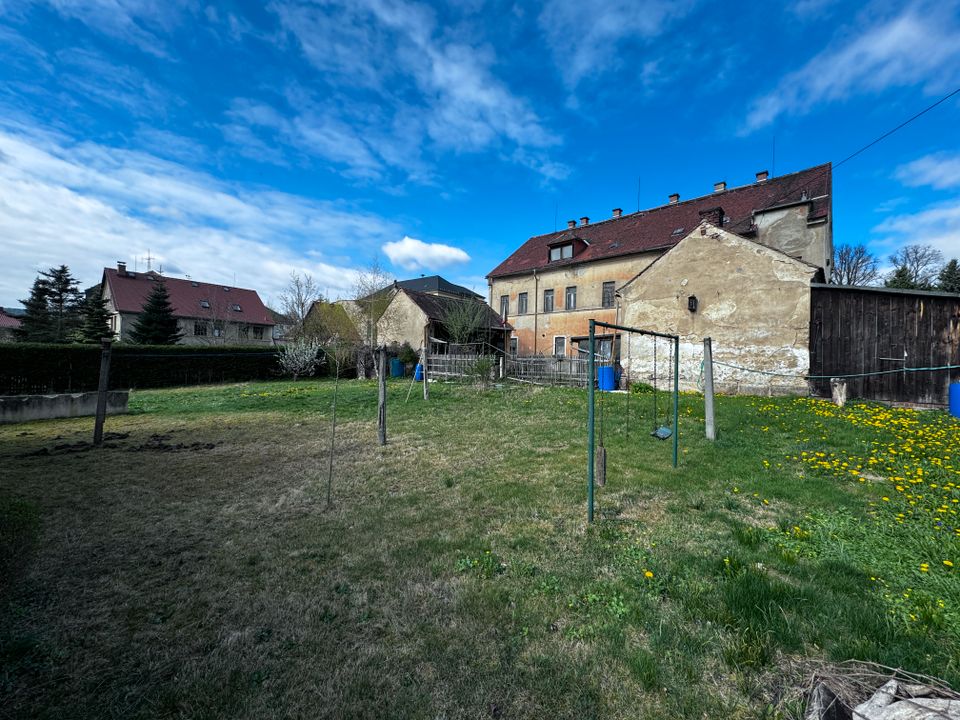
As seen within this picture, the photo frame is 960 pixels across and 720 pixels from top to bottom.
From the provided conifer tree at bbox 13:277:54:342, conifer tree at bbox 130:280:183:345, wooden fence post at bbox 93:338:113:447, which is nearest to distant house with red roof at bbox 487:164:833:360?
wooden fence post at bbox 93:338:113:447

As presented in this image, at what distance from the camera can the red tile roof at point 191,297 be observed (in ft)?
116

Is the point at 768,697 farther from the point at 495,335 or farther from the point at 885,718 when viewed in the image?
the point at 495,335

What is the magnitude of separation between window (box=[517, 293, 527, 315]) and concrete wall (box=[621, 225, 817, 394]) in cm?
1381

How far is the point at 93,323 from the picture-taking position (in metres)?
29.3

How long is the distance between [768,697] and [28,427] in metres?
15.0

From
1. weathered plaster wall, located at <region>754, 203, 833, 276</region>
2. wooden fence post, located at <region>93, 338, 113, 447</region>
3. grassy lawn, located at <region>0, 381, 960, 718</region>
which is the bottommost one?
grassy lawn, located at <region>0, 381, 960, 718</region>

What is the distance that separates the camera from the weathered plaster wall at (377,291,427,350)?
2652cm

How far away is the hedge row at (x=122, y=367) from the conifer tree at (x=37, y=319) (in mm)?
17013

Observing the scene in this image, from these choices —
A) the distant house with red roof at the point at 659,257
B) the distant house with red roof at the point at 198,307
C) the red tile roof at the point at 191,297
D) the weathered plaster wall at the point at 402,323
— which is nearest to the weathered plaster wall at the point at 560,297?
the distant house with red roof at the point at 659,257

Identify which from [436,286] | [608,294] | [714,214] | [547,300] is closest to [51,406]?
[547,300]

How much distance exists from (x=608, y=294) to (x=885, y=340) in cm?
1546

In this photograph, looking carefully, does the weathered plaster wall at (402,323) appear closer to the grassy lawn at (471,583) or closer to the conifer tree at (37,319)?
the grassy lawn at (471,583)

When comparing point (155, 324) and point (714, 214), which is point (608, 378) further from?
point (155, 324)

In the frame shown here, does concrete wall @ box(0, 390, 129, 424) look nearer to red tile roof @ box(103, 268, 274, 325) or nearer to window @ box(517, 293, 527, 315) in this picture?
window @ box(517, 293, 527, 315)
